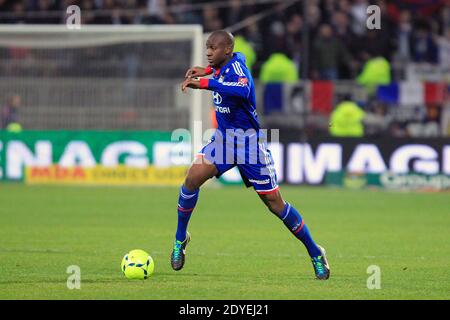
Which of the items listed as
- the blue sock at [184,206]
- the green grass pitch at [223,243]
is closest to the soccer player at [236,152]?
the blue sock at [184,206]

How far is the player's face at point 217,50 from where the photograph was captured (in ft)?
31.4

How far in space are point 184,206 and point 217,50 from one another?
1591 mm

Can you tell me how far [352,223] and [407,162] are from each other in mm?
6671

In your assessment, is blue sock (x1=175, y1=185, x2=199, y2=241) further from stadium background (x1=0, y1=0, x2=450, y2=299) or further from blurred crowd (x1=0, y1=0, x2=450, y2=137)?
blurred crowd (x1=0, y1=0, x2=450, y2=137)

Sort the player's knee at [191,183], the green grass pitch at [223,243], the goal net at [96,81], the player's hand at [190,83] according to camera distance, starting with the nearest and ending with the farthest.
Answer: the green grass pitch at [223,243]
the player's hand at [190,83]
the player's knee at [191,183]
the goal net at [96,81]

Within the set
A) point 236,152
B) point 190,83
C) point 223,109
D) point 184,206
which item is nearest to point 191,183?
point 184,206

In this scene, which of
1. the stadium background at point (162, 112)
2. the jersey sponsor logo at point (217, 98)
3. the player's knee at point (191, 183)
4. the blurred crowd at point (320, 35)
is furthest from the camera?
the blurred crowd at point (320, 35)

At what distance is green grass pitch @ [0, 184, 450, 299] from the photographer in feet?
29.0

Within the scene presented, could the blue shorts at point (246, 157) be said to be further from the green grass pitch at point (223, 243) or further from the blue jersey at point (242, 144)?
the green grass pitch at point (223, 243)

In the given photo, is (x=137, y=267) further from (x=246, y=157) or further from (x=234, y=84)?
(x=234, y=84)

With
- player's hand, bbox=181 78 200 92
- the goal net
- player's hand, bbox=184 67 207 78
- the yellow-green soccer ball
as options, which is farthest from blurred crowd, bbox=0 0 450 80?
the yellow-green soccer ball

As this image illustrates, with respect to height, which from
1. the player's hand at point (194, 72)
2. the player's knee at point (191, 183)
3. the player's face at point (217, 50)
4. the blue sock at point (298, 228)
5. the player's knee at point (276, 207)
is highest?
the player's face at point (217, 50)
